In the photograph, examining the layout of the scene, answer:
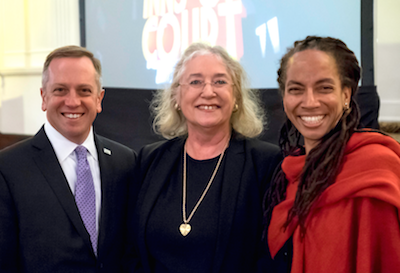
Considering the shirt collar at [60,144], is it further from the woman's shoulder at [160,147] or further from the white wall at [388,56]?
the white wall at [388,56]

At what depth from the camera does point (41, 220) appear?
149 centimetres

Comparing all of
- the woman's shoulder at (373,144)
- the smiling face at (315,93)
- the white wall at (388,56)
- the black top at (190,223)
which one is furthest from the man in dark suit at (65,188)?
the white wall at (388,56)

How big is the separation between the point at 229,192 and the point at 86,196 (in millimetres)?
676

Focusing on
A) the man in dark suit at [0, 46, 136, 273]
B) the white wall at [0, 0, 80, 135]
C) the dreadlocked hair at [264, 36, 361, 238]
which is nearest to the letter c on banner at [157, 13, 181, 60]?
the white wall at [0, 0, 80, 135]

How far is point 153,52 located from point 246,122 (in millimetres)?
2603

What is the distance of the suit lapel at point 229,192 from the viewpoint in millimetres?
1478

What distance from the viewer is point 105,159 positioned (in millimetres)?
1775

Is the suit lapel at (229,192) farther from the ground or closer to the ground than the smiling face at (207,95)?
closer to the ground

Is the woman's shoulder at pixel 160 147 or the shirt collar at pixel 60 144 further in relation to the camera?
the woman's shoulder at pixel 160 147

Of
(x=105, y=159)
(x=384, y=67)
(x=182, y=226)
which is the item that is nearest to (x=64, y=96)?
(x=105, y=159)

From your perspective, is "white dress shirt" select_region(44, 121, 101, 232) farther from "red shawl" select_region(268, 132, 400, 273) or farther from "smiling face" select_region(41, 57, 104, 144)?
"red shawl" select_region(268, 132, 400, 273)

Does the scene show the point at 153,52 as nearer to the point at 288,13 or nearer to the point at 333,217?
the point at 288,13

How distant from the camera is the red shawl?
1054 mm

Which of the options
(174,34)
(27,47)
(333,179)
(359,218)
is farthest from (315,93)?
(27,47)
